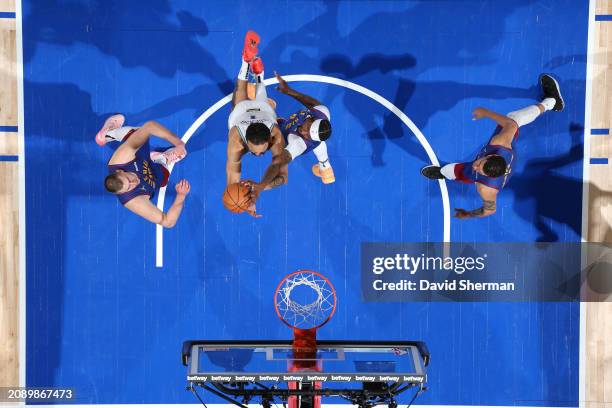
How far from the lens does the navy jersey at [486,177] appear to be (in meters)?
8.94

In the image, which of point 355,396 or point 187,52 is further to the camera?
point 187,52

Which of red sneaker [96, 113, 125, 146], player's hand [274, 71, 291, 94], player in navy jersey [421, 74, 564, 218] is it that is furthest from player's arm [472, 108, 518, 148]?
red sneaker [96, 113, 125, 146]

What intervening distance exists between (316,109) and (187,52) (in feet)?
6.28

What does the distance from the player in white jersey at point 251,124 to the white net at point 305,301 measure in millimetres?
1246

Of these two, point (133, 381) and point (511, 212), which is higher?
point (511, 212)

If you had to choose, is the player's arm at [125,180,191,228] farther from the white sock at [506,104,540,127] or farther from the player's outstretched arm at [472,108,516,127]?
the white sock at [506,104,540,127]

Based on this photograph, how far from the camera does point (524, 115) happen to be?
29.9 ft

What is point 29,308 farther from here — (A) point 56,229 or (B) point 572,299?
(B) point 572,299

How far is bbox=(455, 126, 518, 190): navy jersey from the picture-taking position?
8938 millimetres

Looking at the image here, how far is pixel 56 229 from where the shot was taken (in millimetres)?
9492

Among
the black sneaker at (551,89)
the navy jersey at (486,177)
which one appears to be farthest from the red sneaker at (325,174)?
the black sneaker at (551,89)

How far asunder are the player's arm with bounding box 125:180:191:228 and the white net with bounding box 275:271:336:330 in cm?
166

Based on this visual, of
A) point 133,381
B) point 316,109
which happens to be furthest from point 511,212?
point 133,381

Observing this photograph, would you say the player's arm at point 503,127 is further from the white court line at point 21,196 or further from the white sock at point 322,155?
the white court line at point 21,196
